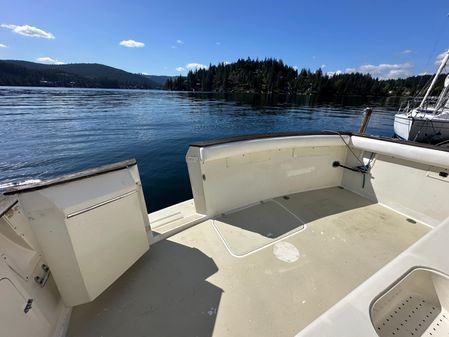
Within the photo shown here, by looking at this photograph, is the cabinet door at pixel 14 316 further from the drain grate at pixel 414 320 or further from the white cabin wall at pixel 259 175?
the drain grate at pixel 414 320

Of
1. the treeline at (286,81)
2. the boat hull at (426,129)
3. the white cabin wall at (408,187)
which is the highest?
the treeline at (286,81)

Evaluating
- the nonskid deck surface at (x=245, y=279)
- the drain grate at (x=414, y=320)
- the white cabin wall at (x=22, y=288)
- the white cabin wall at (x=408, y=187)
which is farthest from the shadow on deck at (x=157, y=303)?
the white cabin wall at (x=408, y=187)

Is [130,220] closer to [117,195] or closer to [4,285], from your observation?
[117,195]

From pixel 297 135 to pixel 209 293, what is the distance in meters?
2.08

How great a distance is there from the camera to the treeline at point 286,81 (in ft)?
200

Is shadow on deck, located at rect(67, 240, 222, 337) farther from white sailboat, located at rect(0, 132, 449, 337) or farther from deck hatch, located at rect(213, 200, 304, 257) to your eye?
deck hatch, located at rect(213, 200, 304, 257)

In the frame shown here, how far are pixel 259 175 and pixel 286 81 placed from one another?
2843 inches

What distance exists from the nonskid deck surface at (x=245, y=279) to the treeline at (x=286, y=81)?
67.2m

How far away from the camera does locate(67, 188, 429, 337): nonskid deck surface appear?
1411mm

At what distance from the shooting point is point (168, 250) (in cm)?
206

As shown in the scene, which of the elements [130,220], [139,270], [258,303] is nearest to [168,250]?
[139,270]

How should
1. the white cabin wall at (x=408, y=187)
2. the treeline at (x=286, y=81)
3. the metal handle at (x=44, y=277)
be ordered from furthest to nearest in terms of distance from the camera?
the treeline at (x=286, y=81) < the white cabin wall at (x=408, y=187) < the metal handle at (x=44, y=277)

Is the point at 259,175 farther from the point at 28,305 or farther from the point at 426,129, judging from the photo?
the point at 426,129

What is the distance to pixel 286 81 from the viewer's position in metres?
66.1
